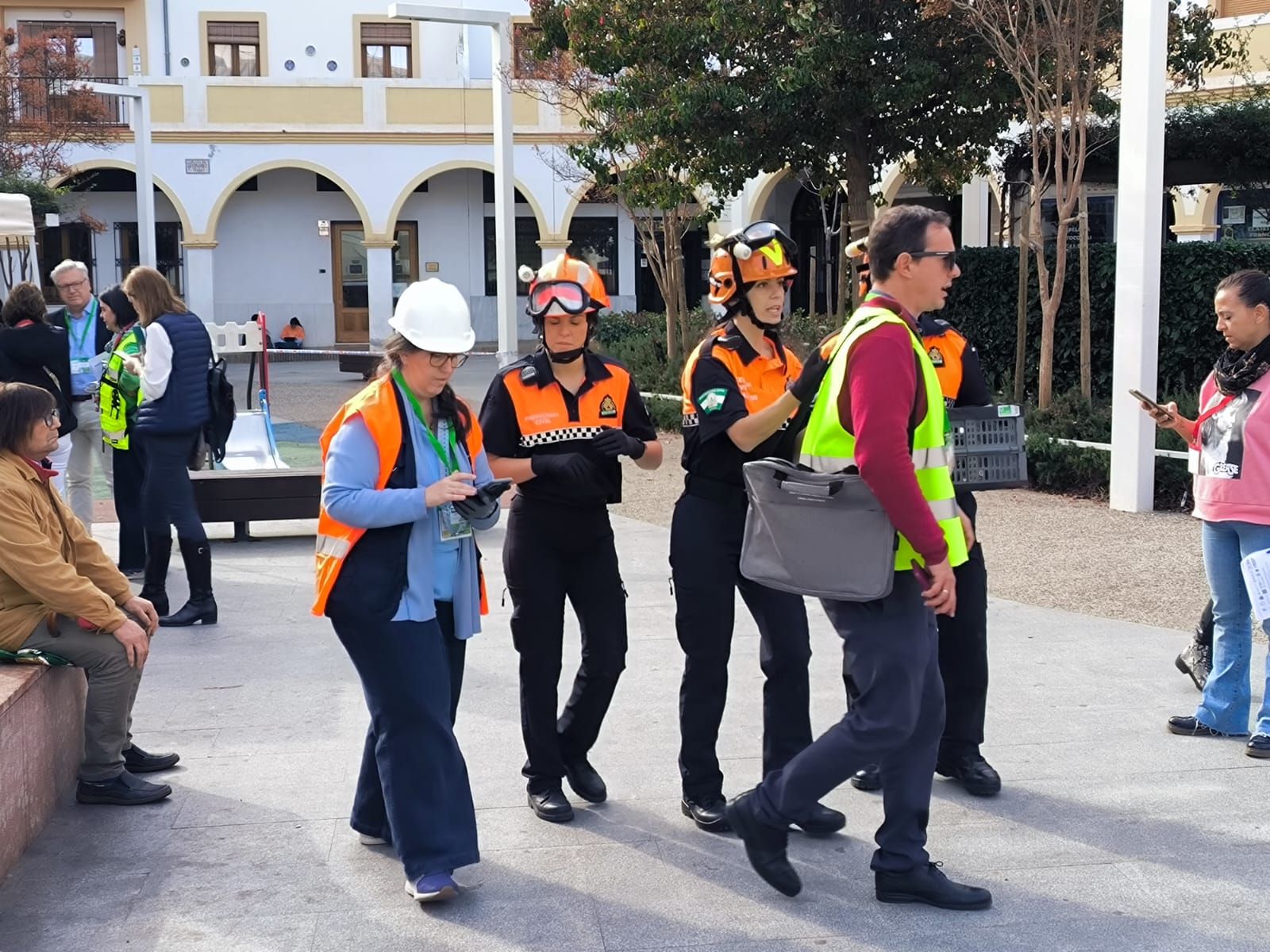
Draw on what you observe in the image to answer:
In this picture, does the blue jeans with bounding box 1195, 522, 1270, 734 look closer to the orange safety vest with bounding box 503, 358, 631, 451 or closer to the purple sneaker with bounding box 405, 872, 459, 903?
the orange safety vest with bounding box 503, 358, 631, 451

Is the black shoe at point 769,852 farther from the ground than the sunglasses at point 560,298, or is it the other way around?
the sunglasses at point 560,298

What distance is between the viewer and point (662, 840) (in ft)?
15.1

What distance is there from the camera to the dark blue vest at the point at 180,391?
24.1ft

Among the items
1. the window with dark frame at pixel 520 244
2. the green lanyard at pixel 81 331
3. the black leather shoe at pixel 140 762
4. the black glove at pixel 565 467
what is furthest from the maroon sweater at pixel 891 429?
the window with dark frame at pixel 520 244

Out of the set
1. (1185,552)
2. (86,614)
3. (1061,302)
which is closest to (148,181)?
(1061,302)

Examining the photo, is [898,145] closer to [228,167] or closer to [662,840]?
[662,840]

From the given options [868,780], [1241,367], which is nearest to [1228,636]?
[1241,367]

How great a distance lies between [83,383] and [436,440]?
5102 millimetres

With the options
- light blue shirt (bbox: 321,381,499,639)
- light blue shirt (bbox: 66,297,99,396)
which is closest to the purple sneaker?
light blue shirt (bbox: 321,381,499,639)

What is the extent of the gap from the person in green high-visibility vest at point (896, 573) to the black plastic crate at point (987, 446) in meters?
0.42

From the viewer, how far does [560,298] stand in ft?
15.0

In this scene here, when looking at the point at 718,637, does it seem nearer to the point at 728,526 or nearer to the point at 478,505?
the point at 728,526

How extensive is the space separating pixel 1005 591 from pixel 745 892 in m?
4.17

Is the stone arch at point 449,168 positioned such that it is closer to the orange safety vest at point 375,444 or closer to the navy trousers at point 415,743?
the orange safety vest at point 375,444
